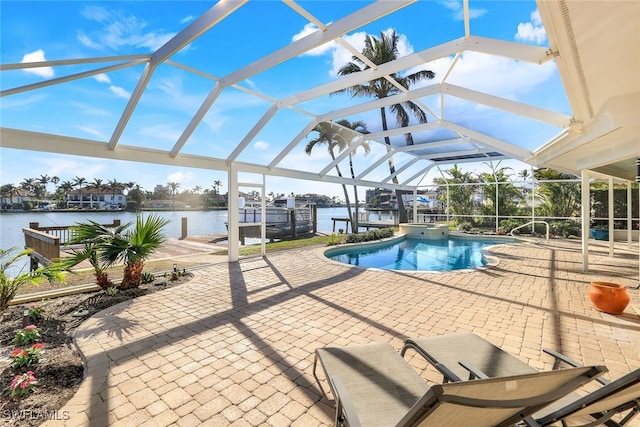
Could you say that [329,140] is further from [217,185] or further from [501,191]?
[217,185]

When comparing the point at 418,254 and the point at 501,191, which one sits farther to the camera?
the point at 501,191

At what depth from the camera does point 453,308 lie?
4754 mm

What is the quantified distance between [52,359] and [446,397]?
161 inches

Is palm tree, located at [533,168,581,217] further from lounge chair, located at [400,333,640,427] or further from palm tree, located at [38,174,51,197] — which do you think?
palm tree, located at [38,174,51,197]

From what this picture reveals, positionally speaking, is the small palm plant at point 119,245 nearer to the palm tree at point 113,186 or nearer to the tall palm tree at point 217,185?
the palm tree at point 113,186

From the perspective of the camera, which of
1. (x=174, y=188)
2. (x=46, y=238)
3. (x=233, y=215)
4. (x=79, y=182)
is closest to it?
(x=79, y=182)

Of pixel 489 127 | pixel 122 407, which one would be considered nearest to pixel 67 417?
pixel 122 407

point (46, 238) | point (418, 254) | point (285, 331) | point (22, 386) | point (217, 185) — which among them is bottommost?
point (418, 254)

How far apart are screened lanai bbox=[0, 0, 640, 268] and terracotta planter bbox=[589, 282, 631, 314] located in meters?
2.26

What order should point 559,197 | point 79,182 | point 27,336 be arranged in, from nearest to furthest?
point 27,336, point 79,182, point 559,197

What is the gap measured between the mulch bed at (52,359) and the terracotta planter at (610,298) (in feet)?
23.0

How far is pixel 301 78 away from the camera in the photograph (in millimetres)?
6605

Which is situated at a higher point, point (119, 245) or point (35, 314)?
point (119, 245)

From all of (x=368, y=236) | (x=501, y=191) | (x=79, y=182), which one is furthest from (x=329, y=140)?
(x=79, y=182)
